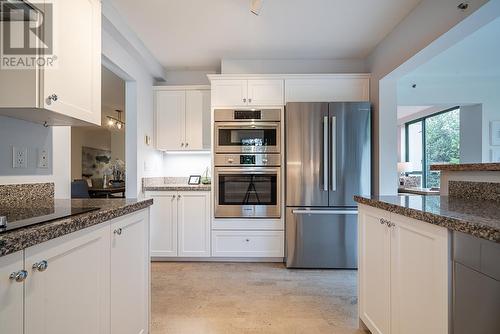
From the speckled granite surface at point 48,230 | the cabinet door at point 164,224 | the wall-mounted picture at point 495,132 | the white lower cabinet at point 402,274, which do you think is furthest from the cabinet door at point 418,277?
the wall-mounted picture at point 495,132

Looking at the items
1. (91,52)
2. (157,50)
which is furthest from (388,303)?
(157,50)

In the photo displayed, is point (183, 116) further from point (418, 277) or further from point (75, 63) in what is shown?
point (418, 277)

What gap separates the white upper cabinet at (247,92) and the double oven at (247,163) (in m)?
0.11

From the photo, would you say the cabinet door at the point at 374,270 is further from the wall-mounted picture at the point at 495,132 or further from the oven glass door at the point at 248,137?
the wall-mounted picture at the point at 495,132

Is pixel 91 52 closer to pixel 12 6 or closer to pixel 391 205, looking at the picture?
pixel 12 6

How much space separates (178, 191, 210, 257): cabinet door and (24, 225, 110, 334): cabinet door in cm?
196

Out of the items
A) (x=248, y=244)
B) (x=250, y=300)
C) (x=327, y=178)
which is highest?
(x=327, y=178)

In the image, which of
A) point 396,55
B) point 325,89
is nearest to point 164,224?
point 325,89

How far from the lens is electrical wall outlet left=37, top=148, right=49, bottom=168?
1.62 meters

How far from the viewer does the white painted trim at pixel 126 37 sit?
2258 millimetres

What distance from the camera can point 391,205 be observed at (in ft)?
4.48

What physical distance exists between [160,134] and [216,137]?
86 centimetres

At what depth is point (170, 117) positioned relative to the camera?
346 centimetres

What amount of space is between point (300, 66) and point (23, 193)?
9.97ft
